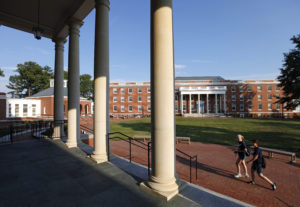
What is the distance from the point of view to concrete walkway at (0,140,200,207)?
3.52 m

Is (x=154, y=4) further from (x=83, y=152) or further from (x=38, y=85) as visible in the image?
(x=38, y=85)

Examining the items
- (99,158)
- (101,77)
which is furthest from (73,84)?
(99,158)

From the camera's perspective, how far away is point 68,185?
4.27 meters

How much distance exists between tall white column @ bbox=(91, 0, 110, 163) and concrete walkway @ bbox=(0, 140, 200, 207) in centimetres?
73

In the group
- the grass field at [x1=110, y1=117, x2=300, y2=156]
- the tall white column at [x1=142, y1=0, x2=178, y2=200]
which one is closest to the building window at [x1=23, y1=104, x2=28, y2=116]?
the grass field at [x1=110, y1=117, x2=300, y2=156]

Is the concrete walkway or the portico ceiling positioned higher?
the portico ceiling

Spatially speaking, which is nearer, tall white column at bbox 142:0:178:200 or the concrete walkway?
the concrete walkway

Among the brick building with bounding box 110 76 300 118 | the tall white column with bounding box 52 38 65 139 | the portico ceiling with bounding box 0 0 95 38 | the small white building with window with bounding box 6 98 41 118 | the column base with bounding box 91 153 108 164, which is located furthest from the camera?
the brick building with bounding box 110 76 300 118

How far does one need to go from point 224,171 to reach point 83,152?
6544 mm

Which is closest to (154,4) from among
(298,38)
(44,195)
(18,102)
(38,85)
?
(44,195)

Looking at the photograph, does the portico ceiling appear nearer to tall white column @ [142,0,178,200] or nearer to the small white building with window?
tall white column @ [142,0,178,200]

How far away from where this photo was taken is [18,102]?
3153 centimetres

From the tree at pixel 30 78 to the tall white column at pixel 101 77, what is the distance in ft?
210

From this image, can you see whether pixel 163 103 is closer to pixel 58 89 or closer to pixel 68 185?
pixel 68 185
